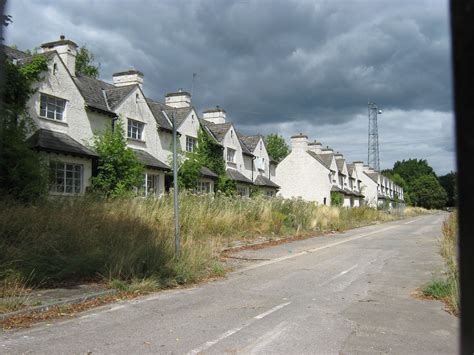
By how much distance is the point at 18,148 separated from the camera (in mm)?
16531

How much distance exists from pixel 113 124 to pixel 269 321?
20.1 m

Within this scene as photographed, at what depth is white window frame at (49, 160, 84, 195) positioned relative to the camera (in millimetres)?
19906

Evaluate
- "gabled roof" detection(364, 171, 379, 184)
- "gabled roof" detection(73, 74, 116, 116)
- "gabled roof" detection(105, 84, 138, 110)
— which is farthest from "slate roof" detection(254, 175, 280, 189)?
"gabled roof" detection(364, 171, 379, 184)

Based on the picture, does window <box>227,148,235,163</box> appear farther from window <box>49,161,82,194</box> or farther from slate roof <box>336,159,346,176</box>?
slate roof <box>336,159,346,176</box>

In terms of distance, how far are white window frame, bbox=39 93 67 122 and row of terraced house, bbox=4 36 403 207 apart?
4 centimetres

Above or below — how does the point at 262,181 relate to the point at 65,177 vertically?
above

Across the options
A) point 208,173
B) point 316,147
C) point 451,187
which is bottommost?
point 451,187

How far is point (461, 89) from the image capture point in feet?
4.30

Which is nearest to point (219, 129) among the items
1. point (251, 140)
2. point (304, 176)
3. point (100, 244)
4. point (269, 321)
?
point (251, 140)

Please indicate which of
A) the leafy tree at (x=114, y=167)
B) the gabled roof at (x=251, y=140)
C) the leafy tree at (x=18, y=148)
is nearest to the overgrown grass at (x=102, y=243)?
the leafy tree at (x=18, y=148)

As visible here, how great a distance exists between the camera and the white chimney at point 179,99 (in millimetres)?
35156

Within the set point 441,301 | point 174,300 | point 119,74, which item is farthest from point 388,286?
point 119,74

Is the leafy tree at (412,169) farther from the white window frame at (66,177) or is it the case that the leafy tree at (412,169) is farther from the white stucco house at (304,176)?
the white window frame at (66,177)

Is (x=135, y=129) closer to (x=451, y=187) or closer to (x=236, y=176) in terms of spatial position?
(x=236, y=176)
